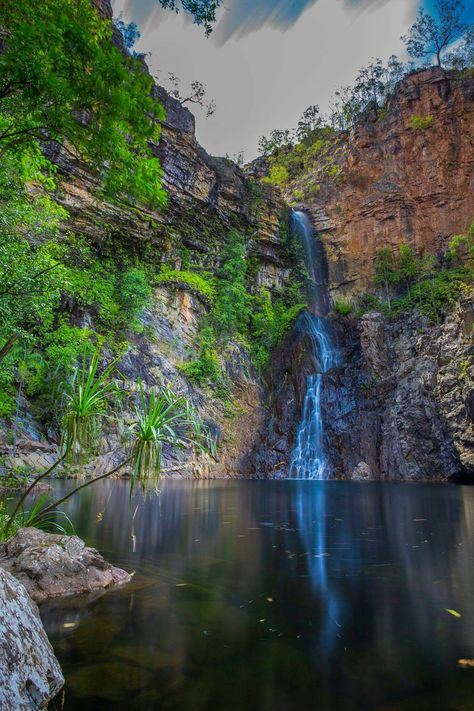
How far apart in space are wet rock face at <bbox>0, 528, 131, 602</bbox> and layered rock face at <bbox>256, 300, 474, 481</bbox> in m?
22.1

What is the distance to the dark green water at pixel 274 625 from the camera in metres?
2.42

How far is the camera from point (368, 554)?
592 centimetres

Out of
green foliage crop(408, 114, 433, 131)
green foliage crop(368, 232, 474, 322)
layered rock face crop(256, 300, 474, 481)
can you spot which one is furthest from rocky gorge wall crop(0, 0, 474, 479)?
green foliage crop(368, 232, 474, 322)

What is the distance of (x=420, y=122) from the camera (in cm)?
3759

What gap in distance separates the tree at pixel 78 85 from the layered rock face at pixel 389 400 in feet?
75.1

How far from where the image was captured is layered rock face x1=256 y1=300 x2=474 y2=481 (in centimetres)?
2312

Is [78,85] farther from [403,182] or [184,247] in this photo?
[403,182]

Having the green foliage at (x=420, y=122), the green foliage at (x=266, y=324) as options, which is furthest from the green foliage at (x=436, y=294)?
the green foliage at (x=420, y=122)

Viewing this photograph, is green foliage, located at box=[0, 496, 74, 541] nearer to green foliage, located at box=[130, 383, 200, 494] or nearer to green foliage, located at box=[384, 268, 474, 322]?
green foliage, located at box=[130, 383, 200, 494]

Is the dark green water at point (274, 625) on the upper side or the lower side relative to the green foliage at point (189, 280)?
lower

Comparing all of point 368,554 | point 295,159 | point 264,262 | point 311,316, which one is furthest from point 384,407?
point 295,159

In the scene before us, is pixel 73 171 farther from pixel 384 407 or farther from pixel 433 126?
pixel 433 126

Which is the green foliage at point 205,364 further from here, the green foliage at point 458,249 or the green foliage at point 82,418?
the green foliage at point 82,418

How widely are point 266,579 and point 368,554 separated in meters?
2.02
